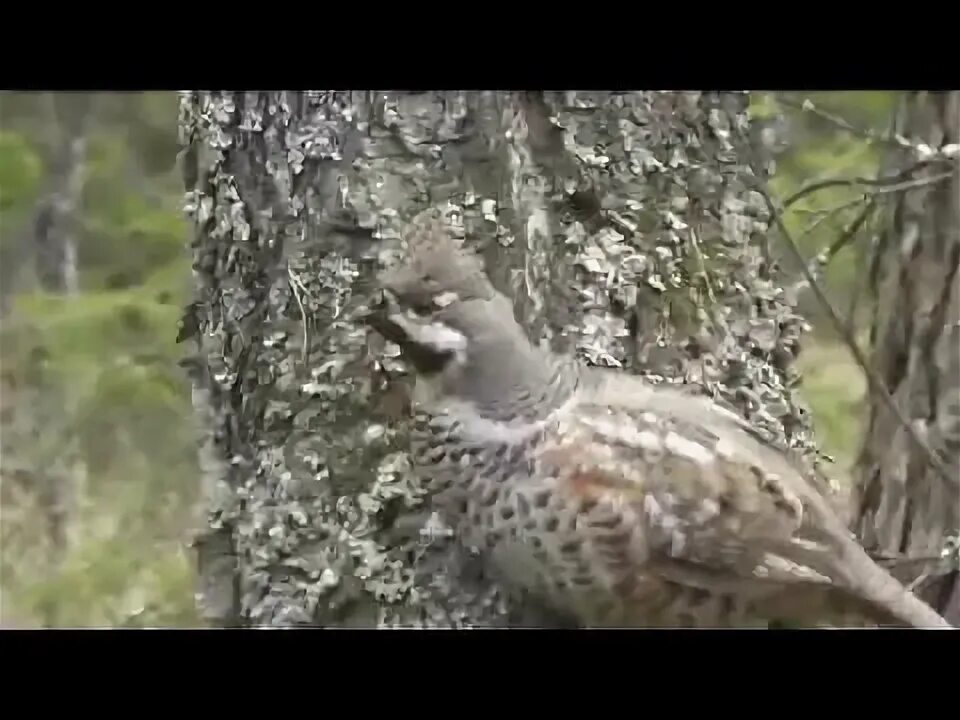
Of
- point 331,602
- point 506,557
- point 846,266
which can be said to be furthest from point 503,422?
point 846,266

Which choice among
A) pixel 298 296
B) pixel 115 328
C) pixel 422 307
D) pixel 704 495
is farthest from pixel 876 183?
pixel 115 328

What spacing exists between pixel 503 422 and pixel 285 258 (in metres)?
0.27

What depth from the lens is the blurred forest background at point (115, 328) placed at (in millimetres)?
900

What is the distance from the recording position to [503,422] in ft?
Result: 2.91

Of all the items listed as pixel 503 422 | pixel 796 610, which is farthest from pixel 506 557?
pixel 796 610

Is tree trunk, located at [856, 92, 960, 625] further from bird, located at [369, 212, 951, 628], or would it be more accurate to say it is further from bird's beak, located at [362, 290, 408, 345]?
bird's beak, located at [362, 290, 408, 345]

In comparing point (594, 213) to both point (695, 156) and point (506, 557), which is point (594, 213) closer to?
point (695, 156)

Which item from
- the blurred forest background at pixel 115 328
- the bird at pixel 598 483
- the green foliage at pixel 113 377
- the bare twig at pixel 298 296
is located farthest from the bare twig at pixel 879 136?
the green foliage at pixel 113 377

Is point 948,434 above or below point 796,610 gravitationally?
above

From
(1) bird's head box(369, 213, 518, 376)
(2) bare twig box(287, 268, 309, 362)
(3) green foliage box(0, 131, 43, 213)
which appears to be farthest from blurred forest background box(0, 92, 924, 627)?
(1) bird's head box(369, 213, 518, 376)

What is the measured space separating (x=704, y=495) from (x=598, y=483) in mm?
104

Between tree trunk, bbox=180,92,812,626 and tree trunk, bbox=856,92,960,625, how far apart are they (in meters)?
0.09

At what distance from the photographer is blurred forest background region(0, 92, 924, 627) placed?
900mm
